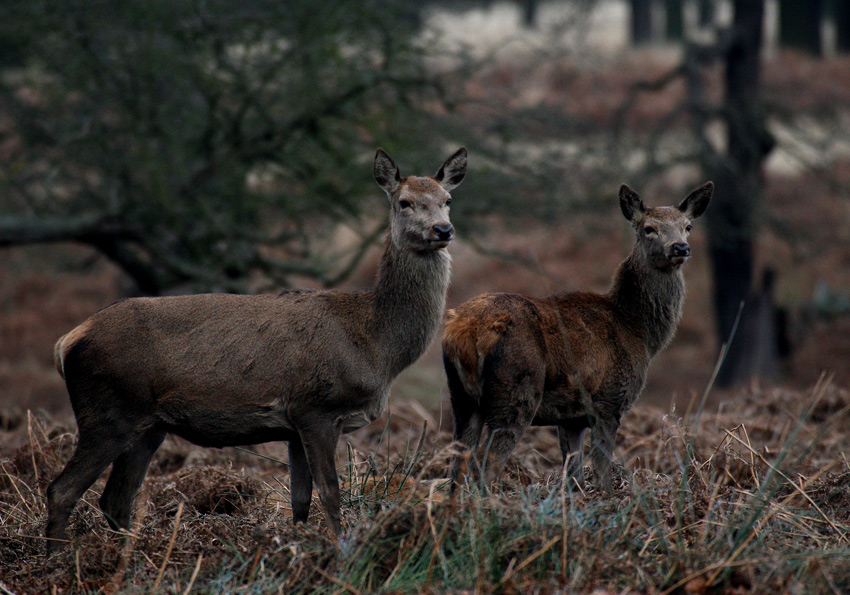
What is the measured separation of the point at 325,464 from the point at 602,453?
159 centimetres

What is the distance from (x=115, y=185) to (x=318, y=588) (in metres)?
8.60

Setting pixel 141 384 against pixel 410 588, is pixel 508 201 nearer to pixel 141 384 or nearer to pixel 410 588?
pixel 141 384

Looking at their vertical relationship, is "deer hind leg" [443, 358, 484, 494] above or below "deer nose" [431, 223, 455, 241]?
below

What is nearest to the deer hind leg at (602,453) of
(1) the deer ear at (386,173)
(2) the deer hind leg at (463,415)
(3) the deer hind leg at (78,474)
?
(2) the deer hind leg at (463,415)

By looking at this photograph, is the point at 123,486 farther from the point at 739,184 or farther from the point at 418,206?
the point at 739,184

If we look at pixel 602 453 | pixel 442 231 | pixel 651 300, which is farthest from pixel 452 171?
pixel 602 453

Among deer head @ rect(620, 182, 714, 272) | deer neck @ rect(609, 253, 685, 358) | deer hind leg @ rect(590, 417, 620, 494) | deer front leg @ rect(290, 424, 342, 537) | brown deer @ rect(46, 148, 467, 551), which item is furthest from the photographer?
deer neck @ rect(609, 253, 685, 358)

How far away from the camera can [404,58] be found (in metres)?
11.7

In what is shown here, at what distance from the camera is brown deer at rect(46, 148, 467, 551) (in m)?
5.09

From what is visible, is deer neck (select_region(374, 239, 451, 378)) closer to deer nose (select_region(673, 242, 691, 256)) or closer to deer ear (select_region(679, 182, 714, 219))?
deer nose (select_region(673, 242, 691, 256))

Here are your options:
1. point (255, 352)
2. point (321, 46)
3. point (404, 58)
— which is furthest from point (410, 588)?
point (404, 58)

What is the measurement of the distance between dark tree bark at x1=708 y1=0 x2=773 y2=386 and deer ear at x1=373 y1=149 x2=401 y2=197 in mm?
9553

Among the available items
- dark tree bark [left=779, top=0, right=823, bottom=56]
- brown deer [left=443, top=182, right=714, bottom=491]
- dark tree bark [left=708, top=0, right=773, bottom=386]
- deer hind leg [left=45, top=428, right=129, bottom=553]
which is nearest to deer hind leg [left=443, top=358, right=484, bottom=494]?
brown deer [left=443, top=182, right=714, bottom=491]

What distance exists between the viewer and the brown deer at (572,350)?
5191 mm
